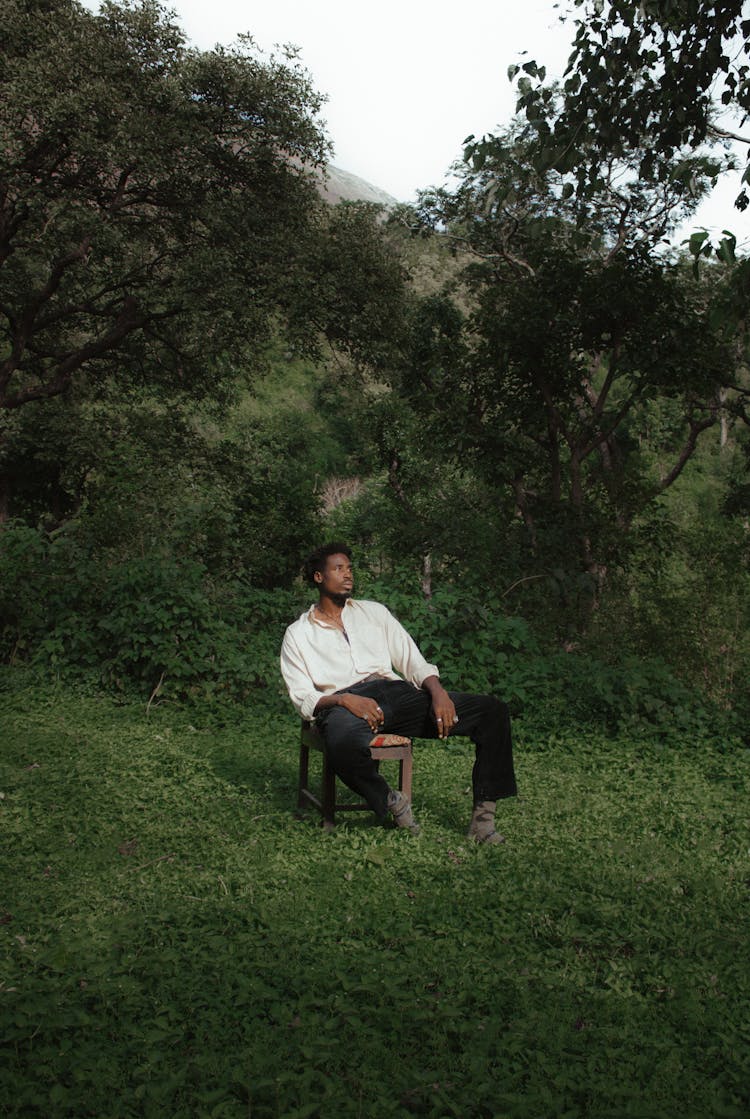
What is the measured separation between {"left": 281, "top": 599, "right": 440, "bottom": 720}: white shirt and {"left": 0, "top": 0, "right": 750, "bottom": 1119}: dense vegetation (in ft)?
2.48

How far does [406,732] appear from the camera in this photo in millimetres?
4859

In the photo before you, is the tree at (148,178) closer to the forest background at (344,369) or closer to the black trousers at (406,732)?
the forest background at (344,369)

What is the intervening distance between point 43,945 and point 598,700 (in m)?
4.62

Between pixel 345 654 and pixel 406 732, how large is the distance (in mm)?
513

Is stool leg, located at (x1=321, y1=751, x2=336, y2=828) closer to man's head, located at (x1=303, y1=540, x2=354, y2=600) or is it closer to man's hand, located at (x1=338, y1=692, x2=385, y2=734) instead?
man's hand, located at (x1=338, y1=692, x2=385, y2=734)

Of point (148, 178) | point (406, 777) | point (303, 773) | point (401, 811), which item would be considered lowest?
point (303, 773)

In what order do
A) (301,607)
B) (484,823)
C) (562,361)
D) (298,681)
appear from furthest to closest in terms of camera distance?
(562,361), (301,607), (298,681), (484,823)

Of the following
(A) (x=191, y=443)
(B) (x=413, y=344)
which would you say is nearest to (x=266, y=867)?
(B) (x=413, y=344)

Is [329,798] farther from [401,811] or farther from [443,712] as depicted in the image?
[443,712]

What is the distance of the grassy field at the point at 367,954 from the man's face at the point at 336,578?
1194 mm

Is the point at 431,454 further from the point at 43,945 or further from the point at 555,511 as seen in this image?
the point at 43,945

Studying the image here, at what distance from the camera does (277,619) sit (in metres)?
9.12

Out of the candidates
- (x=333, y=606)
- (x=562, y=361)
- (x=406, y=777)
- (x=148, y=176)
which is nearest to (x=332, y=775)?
(x=406, y=777)

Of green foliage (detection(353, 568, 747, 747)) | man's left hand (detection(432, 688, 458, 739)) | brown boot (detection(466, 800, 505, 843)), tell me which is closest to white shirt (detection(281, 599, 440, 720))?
man's left hand (detection(432, 688, 458, 739))
